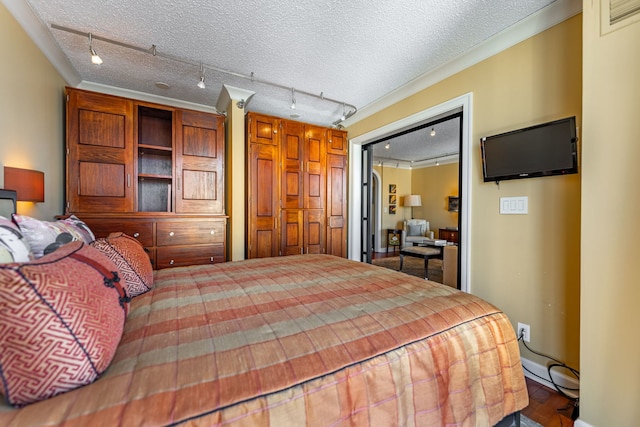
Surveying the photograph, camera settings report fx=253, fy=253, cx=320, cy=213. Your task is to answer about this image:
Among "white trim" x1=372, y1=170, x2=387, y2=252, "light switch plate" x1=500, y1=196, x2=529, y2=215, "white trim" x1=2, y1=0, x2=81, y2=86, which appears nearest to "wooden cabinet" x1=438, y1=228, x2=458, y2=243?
"white trim" x1=372, y1=170, x2=387, y2=252

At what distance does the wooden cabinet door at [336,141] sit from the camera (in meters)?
3.77

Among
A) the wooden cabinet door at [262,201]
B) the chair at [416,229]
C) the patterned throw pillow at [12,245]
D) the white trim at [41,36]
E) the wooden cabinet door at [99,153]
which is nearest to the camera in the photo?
the patterned throw pillow at [12,245]

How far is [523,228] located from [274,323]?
199 cm

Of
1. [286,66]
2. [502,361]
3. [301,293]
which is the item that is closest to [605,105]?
[502,361]

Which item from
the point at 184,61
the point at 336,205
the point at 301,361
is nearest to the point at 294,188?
the point at 336,205

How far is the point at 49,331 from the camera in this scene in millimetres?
557

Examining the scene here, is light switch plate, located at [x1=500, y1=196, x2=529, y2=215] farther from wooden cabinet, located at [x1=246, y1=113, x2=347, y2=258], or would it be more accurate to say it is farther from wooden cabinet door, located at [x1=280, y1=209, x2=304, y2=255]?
wooden cabinet door, located at [x1=280, y1=209, x2=304, y2=255]

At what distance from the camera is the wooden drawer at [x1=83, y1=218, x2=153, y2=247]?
2.50 metres

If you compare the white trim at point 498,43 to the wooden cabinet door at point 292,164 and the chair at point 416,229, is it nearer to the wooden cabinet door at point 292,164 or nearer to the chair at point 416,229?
the wooden cabinet door at point 292,164

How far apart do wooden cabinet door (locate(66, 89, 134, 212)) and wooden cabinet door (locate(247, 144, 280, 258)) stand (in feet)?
4.12

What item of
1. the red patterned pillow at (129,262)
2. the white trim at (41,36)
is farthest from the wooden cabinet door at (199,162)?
the red patterned pillow at (129,262)

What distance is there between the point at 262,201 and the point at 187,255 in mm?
1054

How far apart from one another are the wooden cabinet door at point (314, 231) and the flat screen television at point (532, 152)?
2.14 meters

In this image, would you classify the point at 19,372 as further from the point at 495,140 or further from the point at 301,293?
the point at 495,140
